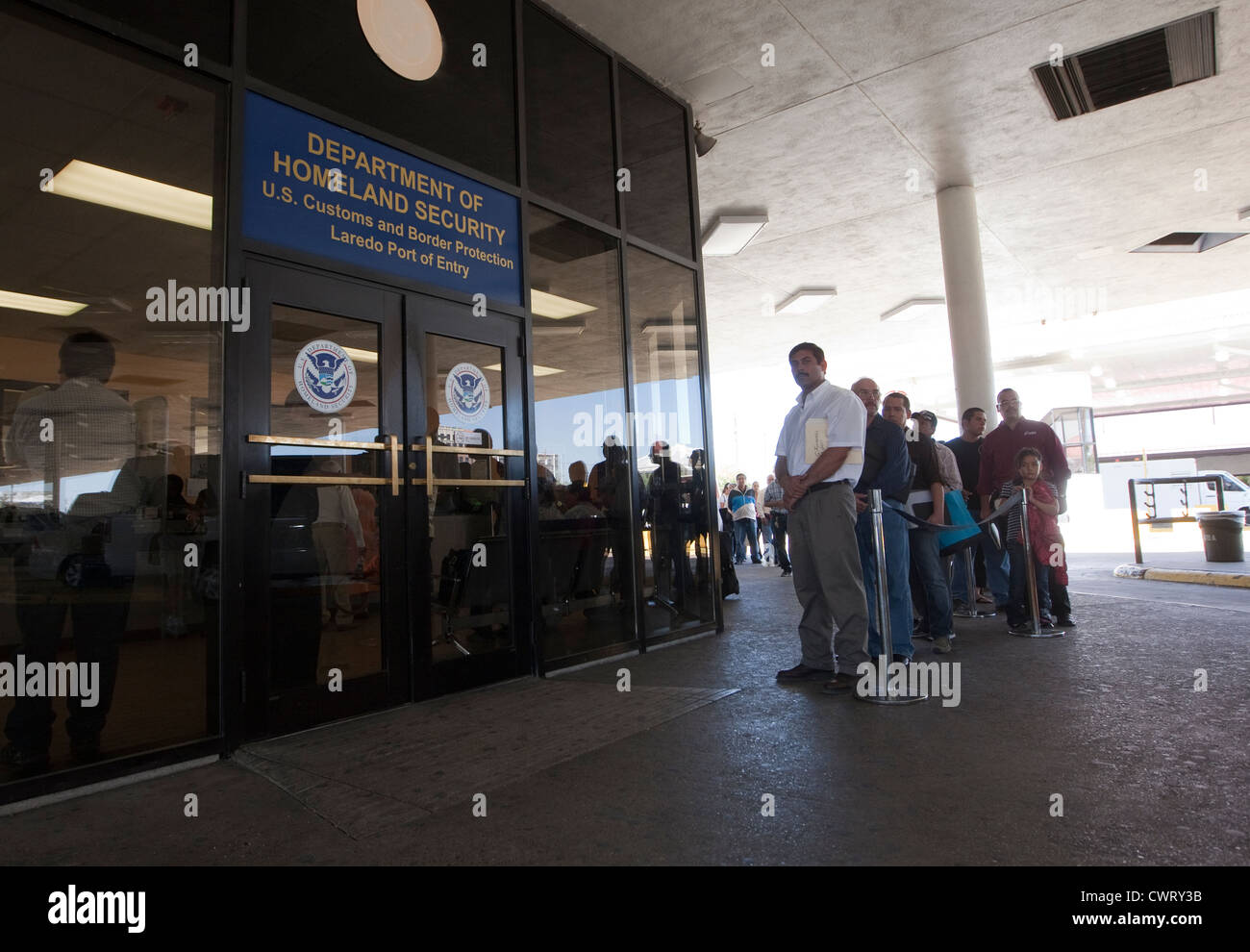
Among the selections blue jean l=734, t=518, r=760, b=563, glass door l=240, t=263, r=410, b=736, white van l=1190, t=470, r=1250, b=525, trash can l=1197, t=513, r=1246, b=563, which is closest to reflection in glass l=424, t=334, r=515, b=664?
glass door l=240, t=263, r=410, b=736

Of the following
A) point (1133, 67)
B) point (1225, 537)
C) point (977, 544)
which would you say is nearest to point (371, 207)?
point (977, 544)

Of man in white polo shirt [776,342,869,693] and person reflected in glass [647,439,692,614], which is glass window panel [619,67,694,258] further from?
man in white polo shirt [776,342,869,693]

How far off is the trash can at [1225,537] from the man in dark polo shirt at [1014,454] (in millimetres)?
5768

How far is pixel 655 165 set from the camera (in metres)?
6.58

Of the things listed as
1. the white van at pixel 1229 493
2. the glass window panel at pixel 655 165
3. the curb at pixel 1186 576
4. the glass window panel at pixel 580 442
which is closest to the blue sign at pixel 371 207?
the glass window panel at pixel 580 442

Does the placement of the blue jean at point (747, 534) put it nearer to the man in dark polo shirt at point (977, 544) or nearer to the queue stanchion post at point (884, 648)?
the man in dark polo shirt at point (977, 544)

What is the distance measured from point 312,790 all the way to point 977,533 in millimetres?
4760

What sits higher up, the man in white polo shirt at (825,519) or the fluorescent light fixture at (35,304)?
the fluorescent light fixture at (35,304)

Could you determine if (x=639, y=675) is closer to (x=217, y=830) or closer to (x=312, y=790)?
(x=312, y=790)

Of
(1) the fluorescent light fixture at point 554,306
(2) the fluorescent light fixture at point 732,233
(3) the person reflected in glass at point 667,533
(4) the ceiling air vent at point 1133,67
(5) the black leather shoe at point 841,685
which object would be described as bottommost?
(5) the black leather shoe at point 841,685

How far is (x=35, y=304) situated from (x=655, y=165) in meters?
4.83

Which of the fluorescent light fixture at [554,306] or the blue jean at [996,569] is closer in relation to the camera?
the fluorescent light fixture at [554,306]

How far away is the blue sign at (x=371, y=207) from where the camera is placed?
373cm

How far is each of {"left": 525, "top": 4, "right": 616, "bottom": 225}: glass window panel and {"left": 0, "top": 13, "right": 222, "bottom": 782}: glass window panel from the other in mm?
2370
